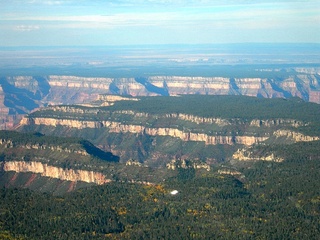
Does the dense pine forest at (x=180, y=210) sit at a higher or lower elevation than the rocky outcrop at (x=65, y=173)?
higher

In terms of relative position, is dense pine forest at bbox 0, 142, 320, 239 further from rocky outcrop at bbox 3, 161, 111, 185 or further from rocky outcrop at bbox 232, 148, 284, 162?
rocky outcrop at bbox 3, 161, 111, 185

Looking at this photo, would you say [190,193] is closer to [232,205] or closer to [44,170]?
[232,205]

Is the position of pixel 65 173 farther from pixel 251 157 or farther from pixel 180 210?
pixel 180 210

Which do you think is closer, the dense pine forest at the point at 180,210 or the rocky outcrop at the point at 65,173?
the dense pine forest at the point at 180,210

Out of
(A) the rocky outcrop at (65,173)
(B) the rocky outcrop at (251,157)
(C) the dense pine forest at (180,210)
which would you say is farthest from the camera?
(B) the rocky outcrop at (251,157)

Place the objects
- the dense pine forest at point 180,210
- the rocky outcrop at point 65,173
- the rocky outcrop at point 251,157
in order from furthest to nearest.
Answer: the rocky outcrop at point 251,157
the rocky outcrop at point 65,173
the dense pine forest at point 180,210

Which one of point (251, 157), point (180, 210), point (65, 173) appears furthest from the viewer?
point (65, 173)

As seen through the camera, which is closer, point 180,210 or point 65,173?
point 180,210

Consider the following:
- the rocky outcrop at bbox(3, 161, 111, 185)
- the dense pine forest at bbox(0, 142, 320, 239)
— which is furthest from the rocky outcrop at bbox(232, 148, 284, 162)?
the rocky outcrop at bbox(3, 161, 111, 185)

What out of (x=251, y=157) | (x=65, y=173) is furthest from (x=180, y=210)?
(x=65, y=173)

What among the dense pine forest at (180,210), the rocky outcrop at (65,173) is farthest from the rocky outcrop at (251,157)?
the rocky outcrop at (65,173)

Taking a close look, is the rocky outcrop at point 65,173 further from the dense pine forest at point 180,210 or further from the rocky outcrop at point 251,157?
the rocky outcrop at point 251,157
